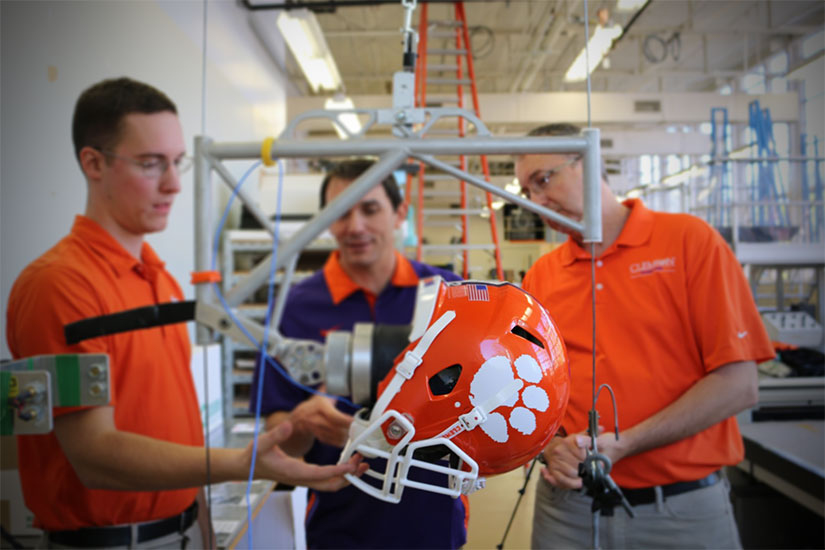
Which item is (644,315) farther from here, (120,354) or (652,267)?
(120,354)

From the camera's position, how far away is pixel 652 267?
77 centimetres

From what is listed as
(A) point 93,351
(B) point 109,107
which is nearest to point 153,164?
(B) point 109,107

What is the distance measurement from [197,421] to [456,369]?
893 millimetres

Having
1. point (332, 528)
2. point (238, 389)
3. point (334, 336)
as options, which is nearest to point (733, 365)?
point (334, 336)

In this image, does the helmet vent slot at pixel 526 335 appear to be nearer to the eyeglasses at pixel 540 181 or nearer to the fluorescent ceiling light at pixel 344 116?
the eyeglasses at pixel 540 181

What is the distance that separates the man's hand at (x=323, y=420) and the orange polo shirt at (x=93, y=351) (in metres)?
0.40

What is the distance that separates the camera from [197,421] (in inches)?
45.9

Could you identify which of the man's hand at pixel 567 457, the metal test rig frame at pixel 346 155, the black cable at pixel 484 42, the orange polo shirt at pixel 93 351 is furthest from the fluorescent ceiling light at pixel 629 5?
the orange polo shirt at pixel 93 351

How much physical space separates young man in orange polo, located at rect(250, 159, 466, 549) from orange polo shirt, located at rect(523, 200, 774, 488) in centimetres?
23

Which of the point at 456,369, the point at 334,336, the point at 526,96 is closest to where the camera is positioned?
the point at 456,369

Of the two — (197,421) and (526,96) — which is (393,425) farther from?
(197,421)

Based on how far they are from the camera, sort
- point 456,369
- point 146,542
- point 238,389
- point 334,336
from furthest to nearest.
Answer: point 238,389, point 146,542, point 334,336, point 456,369

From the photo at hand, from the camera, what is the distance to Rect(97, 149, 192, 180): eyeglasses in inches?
42.1

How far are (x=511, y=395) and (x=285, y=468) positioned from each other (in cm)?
49
